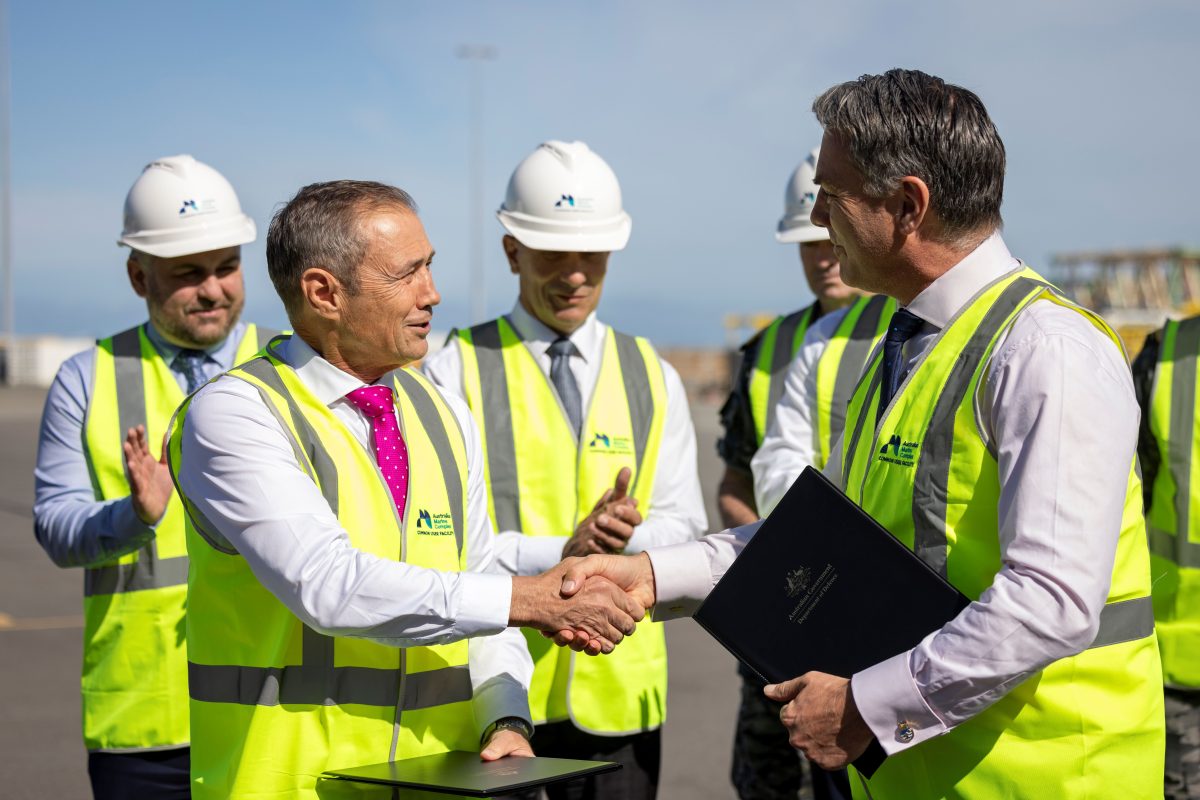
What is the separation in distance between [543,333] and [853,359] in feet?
3.50

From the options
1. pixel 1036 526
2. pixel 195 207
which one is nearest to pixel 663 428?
pixel 195 207

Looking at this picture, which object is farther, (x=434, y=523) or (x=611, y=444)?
(x=611, y=444)

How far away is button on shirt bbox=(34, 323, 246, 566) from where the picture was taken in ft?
12.2

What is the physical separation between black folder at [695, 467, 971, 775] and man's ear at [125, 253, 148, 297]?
2.46 m

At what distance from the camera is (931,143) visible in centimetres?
244

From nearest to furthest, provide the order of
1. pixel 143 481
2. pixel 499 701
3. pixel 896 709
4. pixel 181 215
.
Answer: pixel 896 709 < pixel 499 701 < pixel 143 481 < pixel 181 215

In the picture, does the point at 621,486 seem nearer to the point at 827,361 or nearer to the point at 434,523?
the point at 434,523

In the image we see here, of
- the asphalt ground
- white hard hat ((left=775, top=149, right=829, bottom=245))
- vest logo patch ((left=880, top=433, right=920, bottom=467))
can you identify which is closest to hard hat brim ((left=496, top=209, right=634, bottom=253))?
white hard hat ((left=775, top=149, right=829, bottom=245))

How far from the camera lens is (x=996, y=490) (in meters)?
2.34

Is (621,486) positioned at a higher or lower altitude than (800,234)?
lower

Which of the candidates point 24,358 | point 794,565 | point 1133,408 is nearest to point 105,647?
point 794,565

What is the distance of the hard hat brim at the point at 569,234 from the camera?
4.30m

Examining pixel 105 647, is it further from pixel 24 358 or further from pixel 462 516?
pixel 24 358

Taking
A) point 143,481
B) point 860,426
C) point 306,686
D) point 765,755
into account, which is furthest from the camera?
point 765,755
